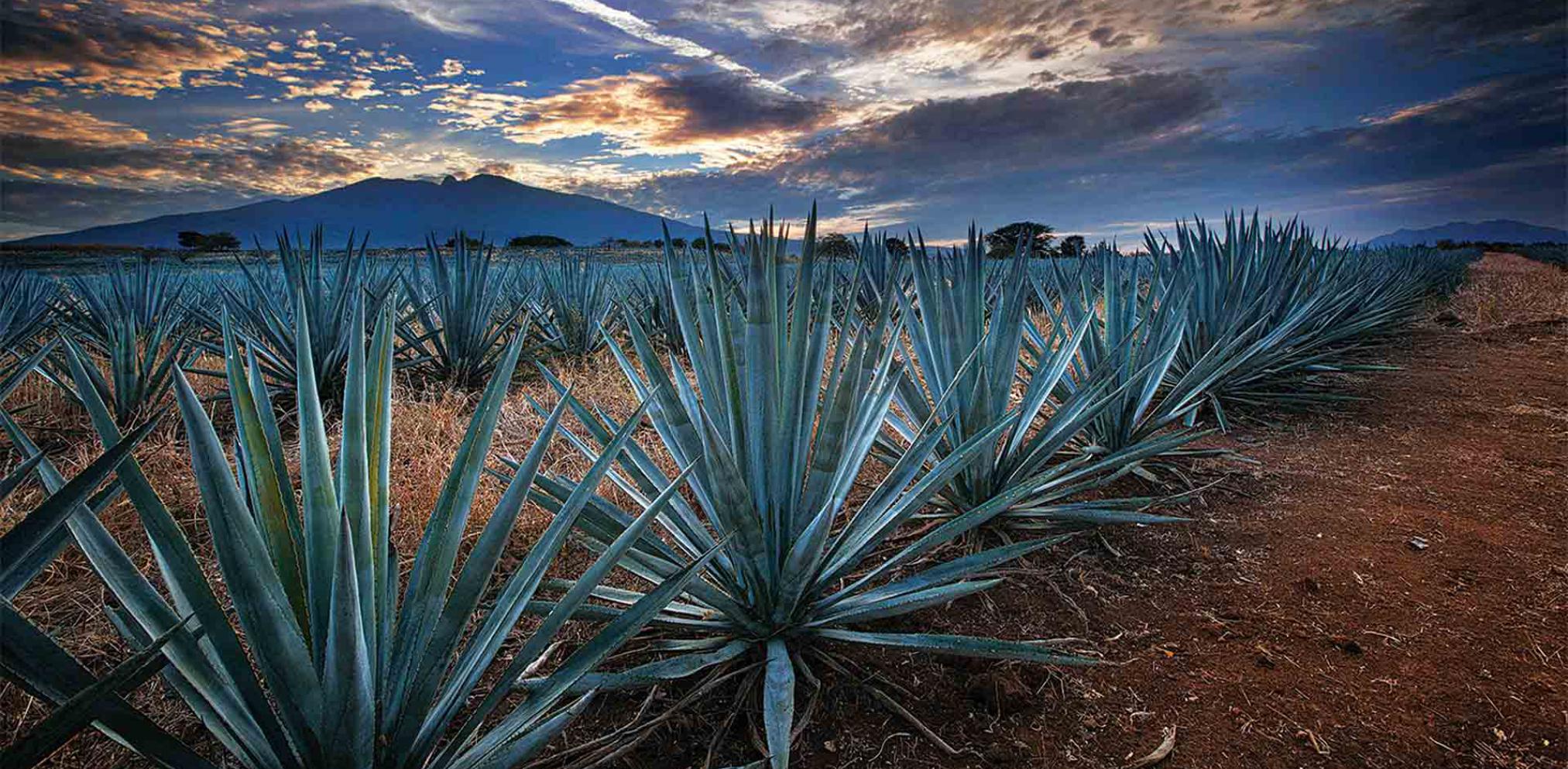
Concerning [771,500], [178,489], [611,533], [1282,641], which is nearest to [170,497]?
[178,489]

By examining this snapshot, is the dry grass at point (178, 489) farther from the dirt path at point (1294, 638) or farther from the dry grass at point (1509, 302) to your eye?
the dry grass at point (1509, 302)

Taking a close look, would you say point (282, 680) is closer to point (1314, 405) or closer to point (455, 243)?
point (1314, 405)

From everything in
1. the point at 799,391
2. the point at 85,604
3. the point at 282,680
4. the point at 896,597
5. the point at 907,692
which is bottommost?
the point at 85,604

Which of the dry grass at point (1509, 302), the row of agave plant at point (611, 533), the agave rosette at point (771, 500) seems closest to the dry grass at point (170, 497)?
the row of agave plant at point (611, 533)

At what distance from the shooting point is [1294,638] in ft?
5.85

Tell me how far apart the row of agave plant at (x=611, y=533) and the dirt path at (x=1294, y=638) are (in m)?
0.15

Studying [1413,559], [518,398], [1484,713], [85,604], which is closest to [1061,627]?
[1484,713]

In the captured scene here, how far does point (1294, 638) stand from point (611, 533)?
5.44 feet

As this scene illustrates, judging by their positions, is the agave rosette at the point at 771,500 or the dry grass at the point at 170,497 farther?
the dry grass at the point at 170,497

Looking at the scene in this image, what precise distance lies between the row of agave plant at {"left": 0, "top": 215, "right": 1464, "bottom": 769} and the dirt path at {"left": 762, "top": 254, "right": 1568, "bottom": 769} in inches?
5.9

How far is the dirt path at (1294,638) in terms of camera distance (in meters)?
1.43

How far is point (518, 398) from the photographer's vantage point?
4375 mm

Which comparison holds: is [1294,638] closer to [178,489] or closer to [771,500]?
[771,500]

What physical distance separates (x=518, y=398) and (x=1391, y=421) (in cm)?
476
